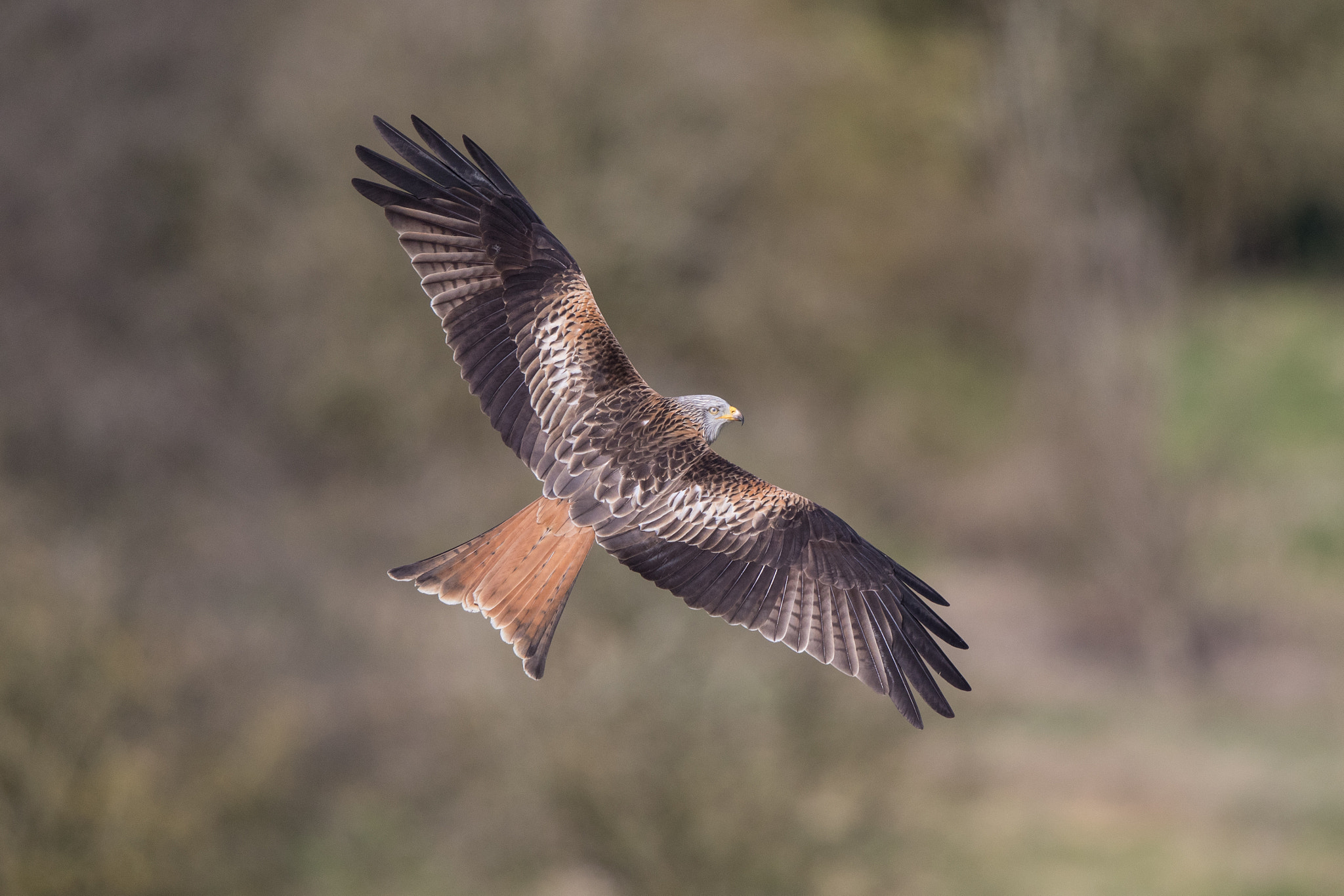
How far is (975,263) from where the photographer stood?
31188mm

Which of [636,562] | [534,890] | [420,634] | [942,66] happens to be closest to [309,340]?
[420,634]

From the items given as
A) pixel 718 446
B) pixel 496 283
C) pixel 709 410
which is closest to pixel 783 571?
pixel 709 410

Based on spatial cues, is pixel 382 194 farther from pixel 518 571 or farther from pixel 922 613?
pixel 922 613

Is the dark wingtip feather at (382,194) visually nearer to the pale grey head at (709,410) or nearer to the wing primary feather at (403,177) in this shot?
the wing primary feather at (403,177)

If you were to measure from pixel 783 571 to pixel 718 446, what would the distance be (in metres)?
8.54

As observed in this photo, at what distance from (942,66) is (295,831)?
20896mm

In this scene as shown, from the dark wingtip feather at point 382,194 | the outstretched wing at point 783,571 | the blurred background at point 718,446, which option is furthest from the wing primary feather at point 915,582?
the blurred background at point 718,446

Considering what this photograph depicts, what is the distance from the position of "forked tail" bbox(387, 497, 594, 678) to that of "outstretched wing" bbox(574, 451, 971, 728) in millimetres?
113

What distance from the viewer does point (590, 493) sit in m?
4.30

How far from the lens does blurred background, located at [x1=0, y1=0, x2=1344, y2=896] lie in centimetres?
1401

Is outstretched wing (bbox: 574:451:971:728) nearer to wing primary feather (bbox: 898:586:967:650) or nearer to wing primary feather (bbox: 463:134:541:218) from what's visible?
wing primary feather (bbox: 898:586:967:650)

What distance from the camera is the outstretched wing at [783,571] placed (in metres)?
4.31

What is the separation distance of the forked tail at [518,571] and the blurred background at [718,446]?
8718mm

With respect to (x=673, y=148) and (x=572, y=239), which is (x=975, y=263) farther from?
(x=572, y=239)
